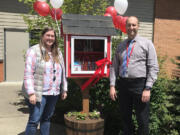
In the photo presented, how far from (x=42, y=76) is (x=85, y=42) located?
97cm

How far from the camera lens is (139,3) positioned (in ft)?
33.3

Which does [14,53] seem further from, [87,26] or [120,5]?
[87,26]

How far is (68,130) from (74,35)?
136 cm

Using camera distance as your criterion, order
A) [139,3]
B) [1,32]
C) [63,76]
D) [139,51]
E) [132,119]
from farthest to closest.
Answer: [139,3]
[1,32]
[132,119]
[63,76]
[139,51]

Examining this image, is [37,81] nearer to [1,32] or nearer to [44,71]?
[44,71]

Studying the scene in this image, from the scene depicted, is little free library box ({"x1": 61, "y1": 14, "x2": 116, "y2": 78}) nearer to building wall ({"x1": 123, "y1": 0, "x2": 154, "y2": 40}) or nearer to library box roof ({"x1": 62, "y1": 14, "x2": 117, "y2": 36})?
library box roof ({"x1": 62, "y1": 14, "x2": 117, "y2": 36})

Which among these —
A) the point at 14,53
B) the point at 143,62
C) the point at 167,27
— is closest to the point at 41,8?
the point at 143,62

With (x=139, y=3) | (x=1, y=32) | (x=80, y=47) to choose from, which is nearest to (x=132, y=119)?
(x=80, y=47)

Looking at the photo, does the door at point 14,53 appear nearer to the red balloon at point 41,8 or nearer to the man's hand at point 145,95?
the red balloon at point 41,8

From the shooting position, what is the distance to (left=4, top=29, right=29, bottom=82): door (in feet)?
28.5

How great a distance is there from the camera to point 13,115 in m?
4.66

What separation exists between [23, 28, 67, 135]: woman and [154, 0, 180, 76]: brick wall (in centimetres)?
867

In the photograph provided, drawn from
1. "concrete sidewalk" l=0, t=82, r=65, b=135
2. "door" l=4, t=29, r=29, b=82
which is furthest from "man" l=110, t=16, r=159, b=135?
"door" l=4, t=29, r=29, b=82

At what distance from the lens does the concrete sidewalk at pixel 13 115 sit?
3.84 metres
